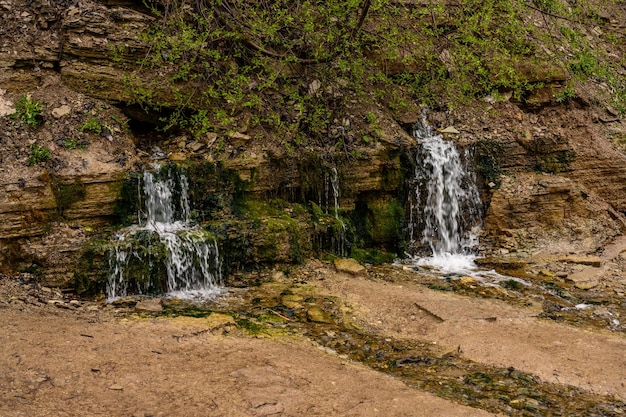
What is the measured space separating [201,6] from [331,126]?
3.12 m

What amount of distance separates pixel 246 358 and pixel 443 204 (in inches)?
257

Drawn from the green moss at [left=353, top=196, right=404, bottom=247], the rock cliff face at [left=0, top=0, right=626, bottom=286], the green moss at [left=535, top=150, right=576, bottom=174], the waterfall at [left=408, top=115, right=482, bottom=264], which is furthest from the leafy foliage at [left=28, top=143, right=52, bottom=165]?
the green moss at [left=535, top=150, right=576, bottom=174]

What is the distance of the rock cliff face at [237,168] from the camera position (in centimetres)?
757

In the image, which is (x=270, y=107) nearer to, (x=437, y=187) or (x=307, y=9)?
(x=307, y=9)

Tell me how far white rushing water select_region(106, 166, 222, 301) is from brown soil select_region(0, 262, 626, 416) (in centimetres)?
66

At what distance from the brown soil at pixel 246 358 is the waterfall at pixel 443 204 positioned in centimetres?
306

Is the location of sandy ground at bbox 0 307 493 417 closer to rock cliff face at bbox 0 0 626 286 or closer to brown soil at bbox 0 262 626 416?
brown soil at bbox 0 262 626 416

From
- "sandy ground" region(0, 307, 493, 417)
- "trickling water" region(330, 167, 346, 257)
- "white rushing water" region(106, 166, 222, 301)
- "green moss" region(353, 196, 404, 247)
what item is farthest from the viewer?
"green moss" region(353, 196, 404, 247)

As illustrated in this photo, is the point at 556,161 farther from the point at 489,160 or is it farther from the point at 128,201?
the point at 128,201

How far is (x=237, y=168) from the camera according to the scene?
8836 mm

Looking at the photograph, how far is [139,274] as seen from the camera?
731 cm

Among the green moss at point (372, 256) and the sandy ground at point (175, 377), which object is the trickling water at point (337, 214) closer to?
the green moss at point (372, 256)

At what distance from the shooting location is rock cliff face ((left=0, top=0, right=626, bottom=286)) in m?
7.57

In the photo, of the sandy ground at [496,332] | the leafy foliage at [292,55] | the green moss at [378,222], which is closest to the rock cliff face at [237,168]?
the green moss at [378,222]
